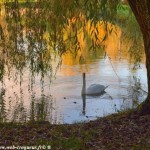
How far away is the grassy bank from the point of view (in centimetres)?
388

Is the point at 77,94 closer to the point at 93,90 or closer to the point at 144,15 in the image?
the point at 93,90

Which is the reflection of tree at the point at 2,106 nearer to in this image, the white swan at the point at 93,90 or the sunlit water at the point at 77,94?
the sunlit water at the point at 77,94

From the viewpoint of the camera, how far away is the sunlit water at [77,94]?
8.31 meters

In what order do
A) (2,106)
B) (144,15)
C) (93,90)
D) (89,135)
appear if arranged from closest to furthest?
(89,135), (144,15), (2,106), (93,90)

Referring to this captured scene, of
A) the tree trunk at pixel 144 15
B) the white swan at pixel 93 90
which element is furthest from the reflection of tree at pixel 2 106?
the tree trunk at pixel 144 15

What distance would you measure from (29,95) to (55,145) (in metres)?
6.12

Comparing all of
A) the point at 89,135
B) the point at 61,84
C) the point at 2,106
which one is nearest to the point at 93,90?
the point at 61,84

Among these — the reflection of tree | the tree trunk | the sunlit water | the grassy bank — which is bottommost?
the sunlit water

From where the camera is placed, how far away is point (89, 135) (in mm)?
4219

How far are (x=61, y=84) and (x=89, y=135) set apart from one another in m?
7.04

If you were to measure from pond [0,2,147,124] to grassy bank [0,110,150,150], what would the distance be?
48.7 inches

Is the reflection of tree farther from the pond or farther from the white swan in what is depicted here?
the white swan

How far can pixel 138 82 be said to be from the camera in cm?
1087

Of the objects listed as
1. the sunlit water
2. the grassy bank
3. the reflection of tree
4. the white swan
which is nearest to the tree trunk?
the grassy bank
